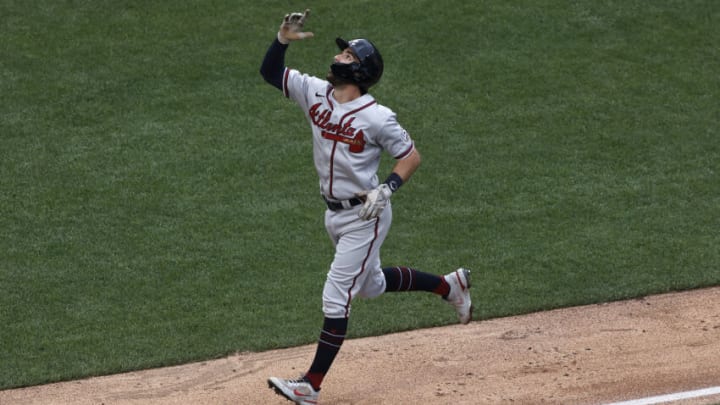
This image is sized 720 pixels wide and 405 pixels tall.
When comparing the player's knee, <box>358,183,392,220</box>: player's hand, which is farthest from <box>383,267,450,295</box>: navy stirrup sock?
<box>358,183,392,220</box>: player's hand

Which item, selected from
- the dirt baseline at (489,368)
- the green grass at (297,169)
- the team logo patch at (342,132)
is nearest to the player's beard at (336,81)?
the team logo patch at (342,132)

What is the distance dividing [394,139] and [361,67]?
408mm

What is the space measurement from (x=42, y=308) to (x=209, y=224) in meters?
1.51

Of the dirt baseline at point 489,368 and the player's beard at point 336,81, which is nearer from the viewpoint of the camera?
the player's beard at point 336,81

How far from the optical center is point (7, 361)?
686 cm

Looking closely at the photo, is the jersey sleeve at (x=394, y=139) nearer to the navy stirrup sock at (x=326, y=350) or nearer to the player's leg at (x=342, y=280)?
the player's leg at (x=342, y=280)

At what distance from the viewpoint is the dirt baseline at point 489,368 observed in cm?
633

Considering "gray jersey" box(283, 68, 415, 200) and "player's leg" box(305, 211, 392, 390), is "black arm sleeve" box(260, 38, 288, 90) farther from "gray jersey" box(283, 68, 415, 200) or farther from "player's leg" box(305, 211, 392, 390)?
"player's leg" box(305, 211, 392, 390)

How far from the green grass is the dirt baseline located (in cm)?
20

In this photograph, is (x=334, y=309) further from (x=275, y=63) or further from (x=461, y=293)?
(x=275, y=63)

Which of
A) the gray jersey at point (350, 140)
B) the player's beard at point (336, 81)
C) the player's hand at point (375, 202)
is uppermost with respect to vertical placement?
the player's beard at point (336, 81)

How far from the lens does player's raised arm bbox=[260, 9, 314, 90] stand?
6199mm

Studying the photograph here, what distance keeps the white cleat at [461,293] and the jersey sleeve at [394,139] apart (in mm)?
1090

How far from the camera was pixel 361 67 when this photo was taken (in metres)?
6.06
